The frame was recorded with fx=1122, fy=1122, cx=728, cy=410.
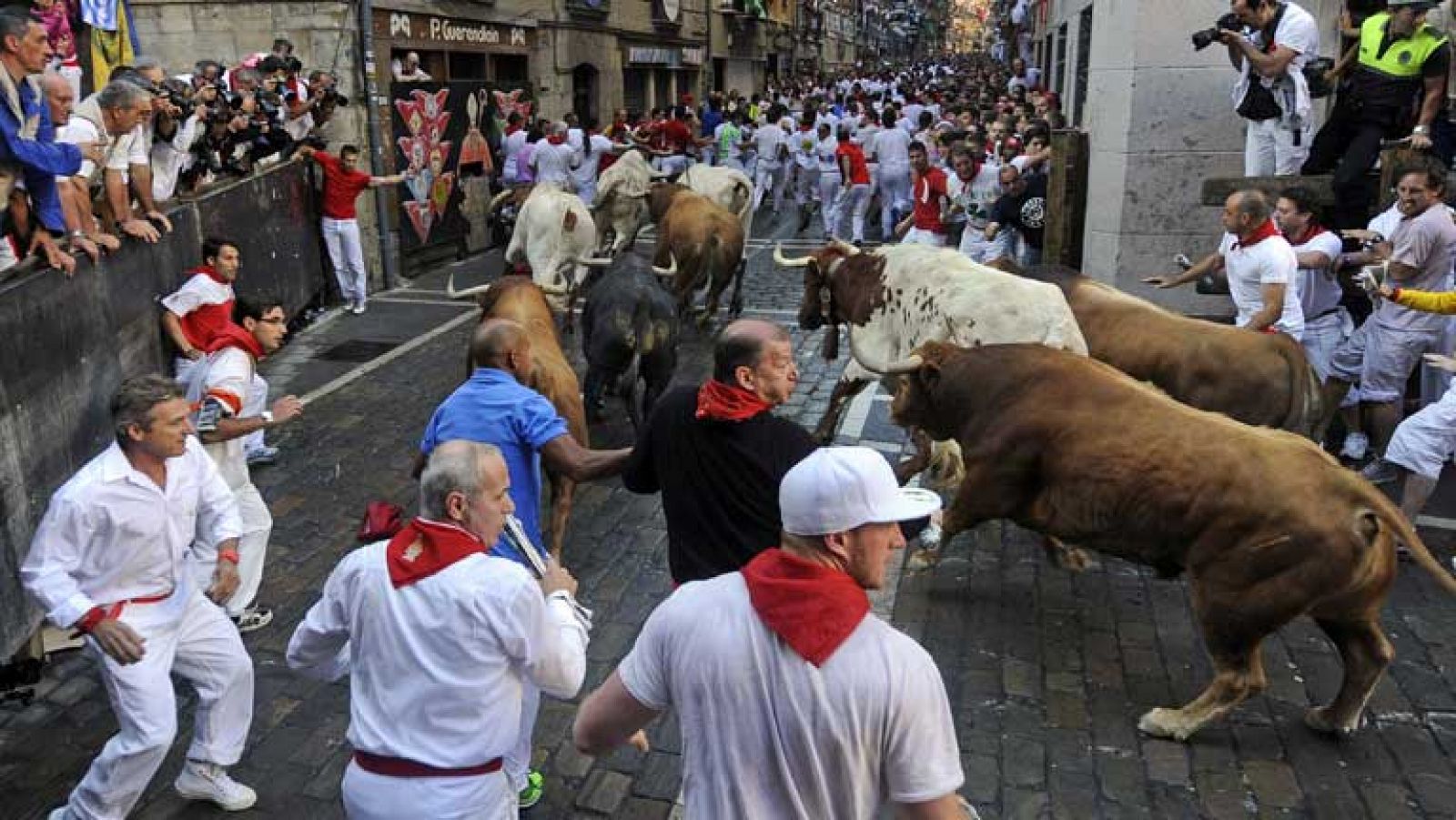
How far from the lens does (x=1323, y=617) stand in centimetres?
460

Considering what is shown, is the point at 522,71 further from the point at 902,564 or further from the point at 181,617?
the point at 181,617

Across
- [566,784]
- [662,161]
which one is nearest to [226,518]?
[566,784]

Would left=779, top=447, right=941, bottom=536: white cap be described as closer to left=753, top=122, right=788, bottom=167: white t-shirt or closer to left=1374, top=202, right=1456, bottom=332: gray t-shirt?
left=1374, top=202, right=1456, bottom=332: gray t-shirt

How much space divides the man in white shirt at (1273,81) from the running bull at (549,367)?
231 inches

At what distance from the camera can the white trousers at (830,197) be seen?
59.3 ft

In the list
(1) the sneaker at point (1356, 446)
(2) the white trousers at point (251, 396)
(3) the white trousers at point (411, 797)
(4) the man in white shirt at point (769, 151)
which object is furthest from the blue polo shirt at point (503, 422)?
(4) the man in white shirt at point (769, 151)

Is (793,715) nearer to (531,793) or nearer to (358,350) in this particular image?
(531,793)

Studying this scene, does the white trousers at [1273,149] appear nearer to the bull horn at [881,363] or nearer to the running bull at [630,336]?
the bull horn at [881,363]

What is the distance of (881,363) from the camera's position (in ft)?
24.9

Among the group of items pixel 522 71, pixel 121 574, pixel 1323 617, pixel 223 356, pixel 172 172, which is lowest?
pixel 1323 617

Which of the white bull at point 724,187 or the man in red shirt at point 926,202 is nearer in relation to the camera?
the man in red shirt at point 926,202

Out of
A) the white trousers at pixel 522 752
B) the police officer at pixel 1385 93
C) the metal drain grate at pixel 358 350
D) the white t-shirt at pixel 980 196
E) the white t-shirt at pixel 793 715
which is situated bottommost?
the metal drain grate at pixel 358 350

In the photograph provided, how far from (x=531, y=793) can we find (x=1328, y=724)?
3370 millimetres

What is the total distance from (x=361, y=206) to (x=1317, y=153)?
10.9 metres
